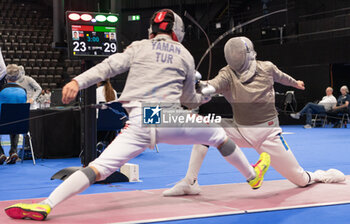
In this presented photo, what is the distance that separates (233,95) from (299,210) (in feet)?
3.96

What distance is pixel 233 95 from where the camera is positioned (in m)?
4.20

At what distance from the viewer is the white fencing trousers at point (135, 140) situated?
10.2 ft

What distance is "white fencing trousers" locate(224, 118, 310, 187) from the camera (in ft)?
13.4

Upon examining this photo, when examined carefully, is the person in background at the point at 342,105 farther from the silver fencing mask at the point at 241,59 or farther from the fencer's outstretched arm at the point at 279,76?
the silver fencing mask at the point at 241,59

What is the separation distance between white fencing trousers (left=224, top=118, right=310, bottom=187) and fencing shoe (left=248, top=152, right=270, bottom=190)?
216 mm

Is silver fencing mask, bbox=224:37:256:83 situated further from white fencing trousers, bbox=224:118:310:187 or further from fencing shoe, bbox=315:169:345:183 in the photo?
fencing shoe, bbox=315:169:345:183

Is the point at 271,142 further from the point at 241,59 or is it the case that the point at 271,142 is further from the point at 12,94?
the point at 12,94

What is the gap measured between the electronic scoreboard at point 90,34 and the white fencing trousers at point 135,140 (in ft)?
6.37

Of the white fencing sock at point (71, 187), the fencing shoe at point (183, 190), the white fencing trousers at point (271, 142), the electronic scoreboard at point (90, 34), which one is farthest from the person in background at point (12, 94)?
the white fencing sock at point (71, 187)

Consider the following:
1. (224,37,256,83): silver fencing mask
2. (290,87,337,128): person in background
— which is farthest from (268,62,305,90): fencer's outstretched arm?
(290,87,337,128): person in background

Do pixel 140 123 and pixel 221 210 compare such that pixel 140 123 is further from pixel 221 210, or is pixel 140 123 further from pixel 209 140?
pixel 221 210

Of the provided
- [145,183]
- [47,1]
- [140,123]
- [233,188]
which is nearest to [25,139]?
[145,183]

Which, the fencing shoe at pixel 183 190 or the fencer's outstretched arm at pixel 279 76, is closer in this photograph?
the fencing shoe at pixel 183 190

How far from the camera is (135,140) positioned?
3.20 meters
